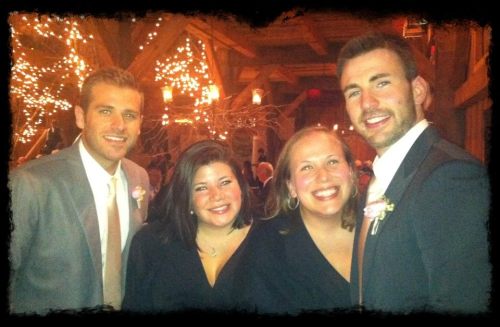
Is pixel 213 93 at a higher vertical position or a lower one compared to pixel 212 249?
higher

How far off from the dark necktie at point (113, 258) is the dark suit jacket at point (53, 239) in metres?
0.06

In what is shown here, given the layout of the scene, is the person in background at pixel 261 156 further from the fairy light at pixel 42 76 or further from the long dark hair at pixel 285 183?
the long dark hair at pixel 285 183

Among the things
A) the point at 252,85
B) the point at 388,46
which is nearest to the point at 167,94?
the point at 252,85

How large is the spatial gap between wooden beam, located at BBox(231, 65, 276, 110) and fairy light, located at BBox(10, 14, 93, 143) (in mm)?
2094

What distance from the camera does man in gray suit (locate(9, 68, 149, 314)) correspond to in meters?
1.77

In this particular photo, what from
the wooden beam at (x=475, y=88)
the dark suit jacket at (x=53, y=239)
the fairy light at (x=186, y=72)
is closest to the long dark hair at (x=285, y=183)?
the dark suit jacket at (x=53, y=239)

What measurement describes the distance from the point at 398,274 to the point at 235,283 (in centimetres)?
86

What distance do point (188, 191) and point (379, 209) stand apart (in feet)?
3.47

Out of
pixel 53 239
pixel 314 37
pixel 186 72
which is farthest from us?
pixel 186 72

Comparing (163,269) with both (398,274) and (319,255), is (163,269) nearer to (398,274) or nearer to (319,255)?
(319,255)

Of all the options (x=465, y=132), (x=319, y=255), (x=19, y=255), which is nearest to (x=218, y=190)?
(x=319, y=255)

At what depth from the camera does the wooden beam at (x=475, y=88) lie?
10.5 feet

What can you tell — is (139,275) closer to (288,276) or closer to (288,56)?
(288,276)

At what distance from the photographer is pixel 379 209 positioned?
1.57 meters
